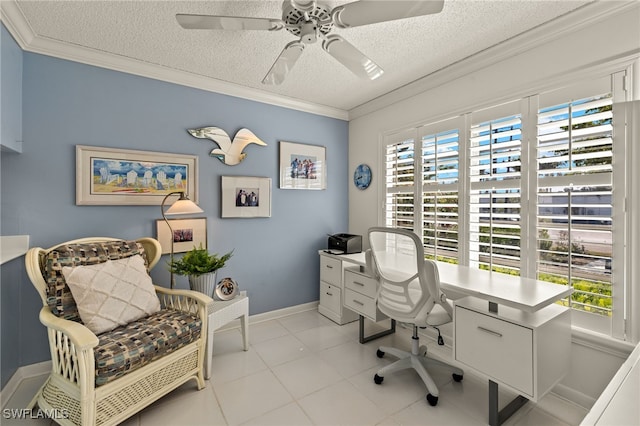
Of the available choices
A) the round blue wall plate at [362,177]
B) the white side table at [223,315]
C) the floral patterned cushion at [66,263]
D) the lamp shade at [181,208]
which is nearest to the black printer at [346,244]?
the round blue wall plate at [362,177]

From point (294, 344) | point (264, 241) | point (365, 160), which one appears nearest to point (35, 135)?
point (264, 241)

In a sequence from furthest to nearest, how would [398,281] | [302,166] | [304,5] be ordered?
[302,166] < [398,281] < [304,5]

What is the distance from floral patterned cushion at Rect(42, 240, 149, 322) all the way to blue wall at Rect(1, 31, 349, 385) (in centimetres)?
37

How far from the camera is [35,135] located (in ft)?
6.84

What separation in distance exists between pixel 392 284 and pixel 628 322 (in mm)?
1360

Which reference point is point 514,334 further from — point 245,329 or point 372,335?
point 245,329

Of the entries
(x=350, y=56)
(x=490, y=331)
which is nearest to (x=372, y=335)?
(x=490, y=331)

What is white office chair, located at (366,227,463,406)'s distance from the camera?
1766 mm

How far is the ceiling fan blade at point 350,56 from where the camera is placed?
165 cm

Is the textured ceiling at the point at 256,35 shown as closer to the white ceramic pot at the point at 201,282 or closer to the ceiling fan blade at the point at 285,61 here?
the ceiling fan blade at the point at 285,61

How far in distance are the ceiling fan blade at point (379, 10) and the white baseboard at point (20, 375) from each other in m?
3.07

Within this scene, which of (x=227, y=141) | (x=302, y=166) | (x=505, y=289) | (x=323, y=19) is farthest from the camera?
(x=302, y=166)

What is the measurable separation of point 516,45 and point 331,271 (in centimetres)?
257

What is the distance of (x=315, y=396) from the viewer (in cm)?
190
